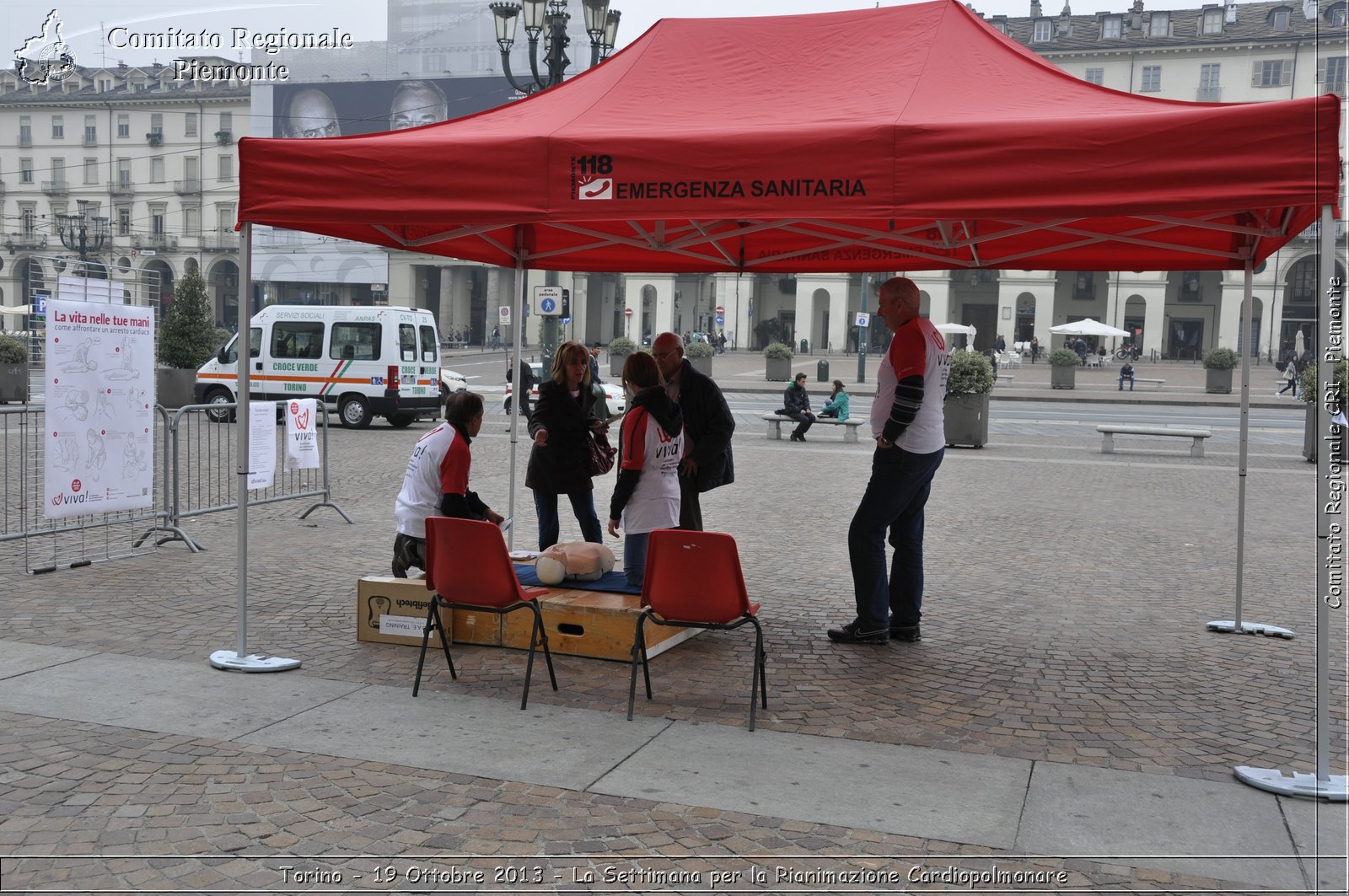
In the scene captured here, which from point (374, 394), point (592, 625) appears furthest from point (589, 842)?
point (374, 394)

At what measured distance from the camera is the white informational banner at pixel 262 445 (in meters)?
10.5

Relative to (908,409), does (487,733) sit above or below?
below

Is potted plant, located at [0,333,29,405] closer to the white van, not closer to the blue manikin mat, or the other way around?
the white van

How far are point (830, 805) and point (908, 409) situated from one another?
2526 mm

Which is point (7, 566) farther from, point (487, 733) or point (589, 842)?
point (589, 842)

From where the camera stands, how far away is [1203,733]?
17.3 ft

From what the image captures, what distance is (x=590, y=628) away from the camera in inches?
244

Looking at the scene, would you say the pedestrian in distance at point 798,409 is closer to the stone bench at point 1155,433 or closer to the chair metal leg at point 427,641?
the stone bench at point 1155,433

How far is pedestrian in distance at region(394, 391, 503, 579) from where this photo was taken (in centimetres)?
648

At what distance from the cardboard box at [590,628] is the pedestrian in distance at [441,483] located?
23.6 inches

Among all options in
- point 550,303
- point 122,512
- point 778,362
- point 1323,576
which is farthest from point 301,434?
point 778,362

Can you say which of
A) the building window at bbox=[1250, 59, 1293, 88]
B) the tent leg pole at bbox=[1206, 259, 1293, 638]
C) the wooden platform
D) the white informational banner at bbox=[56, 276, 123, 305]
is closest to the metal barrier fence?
the white informational banner at bbox=[56, 276, 123, 305]

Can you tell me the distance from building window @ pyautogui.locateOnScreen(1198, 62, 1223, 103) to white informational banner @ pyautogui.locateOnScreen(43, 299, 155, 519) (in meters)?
81.2

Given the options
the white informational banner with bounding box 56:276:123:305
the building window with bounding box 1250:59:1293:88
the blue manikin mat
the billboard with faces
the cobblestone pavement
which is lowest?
the cobblestone pavement
